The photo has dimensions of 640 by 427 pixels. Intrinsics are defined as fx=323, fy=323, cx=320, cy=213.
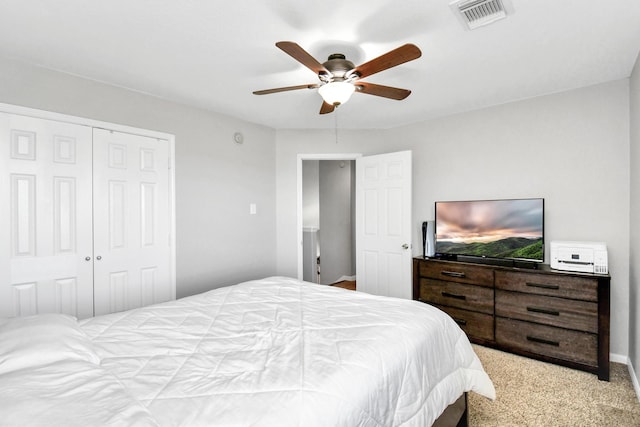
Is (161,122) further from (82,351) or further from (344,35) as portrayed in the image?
(82,351)

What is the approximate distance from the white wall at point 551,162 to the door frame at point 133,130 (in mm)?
2537

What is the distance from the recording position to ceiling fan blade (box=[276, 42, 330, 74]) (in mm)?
1604

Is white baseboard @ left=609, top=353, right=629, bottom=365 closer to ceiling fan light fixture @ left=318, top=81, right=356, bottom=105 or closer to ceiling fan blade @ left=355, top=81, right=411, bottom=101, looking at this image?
ceiling fan blade @ left=355, top=81, right=411, bottom=101

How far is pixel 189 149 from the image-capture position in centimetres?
330

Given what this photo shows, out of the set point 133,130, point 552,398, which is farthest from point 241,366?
point 133,130

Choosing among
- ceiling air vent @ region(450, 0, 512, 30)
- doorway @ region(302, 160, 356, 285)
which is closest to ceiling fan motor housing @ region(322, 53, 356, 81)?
ceiling air vent @ region(450, 0, 512, 30)

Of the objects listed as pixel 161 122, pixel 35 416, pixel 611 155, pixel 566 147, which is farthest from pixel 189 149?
pixel 611 155

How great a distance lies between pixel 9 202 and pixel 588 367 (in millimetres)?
4474

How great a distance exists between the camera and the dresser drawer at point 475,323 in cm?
298

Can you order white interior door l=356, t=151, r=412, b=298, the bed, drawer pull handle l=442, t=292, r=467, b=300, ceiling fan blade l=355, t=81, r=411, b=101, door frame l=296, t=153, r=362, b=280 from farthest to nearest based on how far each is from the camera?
door frame l=296, t=153, r=362, b=280 → white interior door l=356, t=151, r=412, b=298 → drawer pull handle l=442, t=292, r=467, b=300 → ceiling fan blade l=355, t=81, r=411, b=101 → the bed

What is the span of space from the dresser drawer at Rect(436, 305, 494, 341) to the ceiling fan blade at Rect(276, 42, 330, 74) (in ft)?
8.39

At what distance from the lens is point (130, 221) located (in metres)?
2.88

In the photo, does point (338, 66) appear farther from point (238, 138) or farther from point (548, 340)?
A: point (548, 340)

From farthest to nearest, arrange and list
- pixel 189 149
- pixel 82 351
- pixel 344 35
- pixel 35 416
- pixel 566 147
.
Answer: pixel 189 149 < pixel 566 147 < pixel 344 35 < pixel 82 351 < pixel 35 416
